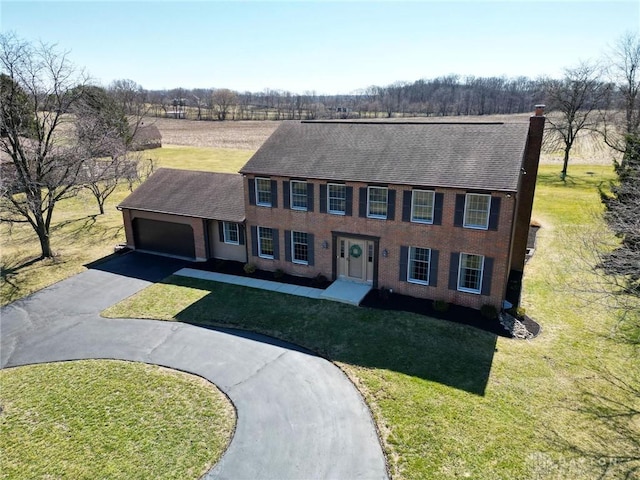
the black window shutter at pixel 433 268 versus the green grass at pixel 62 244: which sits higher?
the black window shutter at pixel 433 268

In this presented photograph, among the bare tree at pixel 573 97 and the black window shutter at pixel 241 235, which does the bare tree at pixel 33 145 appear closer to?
the black window shutter at pixel 241 235

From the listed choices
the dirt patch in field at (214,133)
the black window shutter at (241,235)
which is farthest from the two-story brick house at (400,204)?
the dirt patch in field at (214,133)

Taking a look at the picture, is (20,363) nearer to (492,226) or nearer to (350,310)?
(350,310)

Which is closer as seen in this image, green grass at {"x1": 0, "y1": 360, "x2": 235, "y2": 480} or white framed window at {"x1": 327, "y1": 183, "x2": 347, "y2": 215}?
green grass at {"x1": 0, "y1": 360, "x2": 235, "y2": 480}

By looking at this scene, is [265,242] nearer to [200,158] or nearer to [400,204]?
[400,204]

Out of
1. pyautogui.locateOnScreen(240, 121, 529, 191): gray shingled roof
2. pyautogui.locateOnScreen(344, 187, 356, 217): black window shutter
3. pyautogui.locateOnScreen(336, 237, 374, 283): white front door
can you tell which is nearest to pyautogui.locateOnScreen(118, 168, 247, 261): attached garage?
pyautogui.locateOnScreen(240, 121, 529, 191): gray shingled roof

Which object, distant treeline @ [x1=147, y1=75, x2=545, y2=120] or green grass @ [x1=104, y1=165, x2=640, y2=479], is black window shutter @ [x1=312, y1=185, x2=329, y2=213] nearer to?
green grass @ [x1=104, y1=165, x2=640, y2=479]
